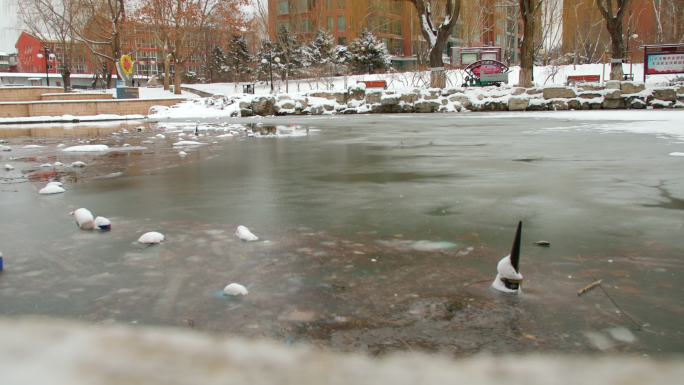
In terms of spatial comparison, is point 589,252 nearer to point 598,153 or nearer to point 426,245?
point 426,245

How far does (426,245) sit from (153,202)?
2.97 meters

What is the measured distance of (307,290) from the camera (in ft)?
10.1

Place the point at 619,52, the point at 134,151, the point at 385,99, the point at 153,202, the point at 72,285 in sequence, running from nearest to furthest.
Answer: the point at 72,285 < the point at 153,202 < the point at 134,151 < the point at 385,99 < the point at 619,52

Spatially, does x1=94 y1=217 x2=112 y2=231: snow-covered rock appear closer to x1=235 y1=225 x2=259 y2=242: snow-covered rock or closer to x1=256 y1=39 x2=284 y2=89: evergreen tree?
x1=235 y1=225 x2=259 y2=242: snow-covered rock

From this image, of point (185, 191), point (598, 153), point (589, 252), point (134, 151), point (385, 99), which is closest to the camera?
point (589, 252)

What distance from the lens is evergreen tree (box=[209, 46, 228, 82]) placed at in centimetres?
6850

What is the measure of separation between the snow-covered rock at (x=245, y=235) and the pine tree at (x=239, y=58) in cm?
6273

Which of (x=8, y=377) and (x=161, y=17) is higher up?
(x=161, y=17)

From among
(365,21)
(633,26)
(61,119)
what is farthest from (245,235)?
(365,21)

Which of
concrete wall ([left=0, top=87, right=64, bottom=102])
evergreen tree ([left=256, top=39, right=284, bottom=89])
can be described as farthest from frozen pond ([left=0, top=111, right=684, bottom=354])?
evergreen tree ([left=256, top=39, right=284, bottom=89])

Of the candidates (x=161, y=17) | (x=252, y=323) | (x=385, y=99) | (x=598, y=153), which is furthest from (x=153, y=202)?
(x=161, y=17)

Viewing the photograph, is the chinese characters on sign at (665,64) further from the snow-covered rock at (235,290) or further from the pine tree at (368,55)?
the pine tree at (368,55)

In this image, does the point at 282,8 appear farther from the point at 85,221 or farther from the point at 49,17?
the point at 85,221

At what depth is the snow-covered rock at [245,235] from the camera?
4.09 meters
